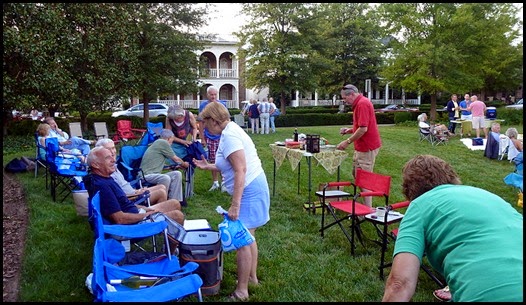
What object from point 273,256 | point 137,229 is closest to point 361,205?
point 273,256

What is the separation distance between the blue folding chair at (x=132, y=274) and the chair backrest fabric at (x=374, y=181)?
2375mm

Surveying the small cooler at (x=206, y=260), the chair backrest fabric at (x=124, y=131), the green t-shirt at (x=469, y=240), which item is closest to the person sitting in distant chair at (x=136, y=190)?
the small cooler at (x=206, y=260)

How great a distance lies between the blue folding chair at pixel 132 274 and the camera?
2.58 m

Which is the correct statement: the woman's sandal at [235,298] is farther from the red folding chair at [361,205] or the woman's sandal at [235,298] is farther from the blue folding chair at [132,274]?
the red folding chair at [361,205]

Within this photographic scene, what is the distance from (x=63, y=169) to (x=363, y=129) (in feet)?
14.4

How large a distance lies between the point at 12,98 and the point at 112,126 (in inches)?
Result: 489

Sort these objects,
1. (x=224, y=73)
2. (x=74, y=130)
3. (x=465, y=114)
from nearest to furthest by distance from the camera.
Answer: (x=74, y=130)
(x=465, y=114)
(x=224, y=73)

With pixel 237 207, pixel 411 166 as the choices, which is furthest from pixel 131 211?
pixel 411 166

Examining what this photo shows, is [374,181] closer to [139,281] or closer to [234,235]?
[234,235]

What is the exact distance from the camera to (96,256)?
271 cm

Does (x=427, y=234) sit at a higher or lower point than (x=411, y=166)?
lower

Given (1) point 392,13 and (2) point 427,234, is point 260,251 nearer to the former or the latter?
(2) point 427,234

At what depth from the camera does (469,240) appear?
6.07 feet

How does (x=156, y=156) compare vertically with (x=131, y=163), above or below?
above
